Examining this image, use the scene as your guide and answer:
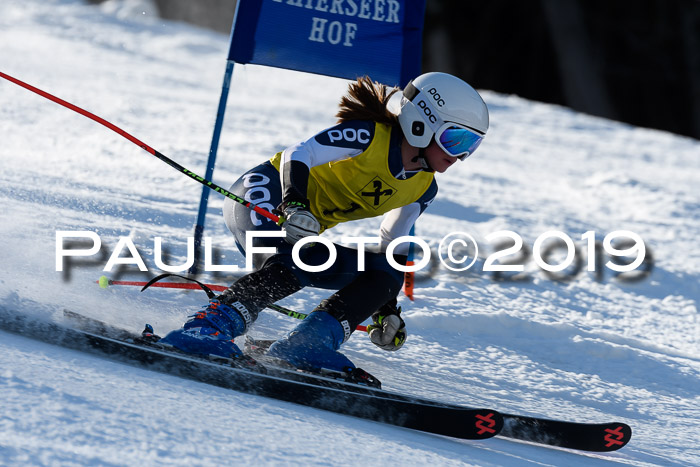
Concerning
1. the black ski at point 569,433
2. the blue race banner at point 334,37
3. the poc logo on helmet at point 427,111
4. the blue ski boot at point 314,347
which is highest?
the blue race banner at point 334,37

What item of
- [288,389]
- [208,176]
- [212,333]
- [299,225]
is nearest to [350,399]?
[288,389]

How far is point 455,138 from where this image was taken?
318 cm

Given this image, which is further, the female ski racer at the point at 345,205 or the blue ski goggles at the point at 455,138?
the blue ski goggles at the point at 455,138

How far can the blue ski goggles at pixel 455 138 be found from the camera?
3.16m

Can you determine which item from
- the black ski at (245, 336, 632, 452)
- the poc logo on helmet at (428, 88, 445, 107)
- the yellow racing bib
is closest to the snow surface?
A: the black ski at (245, 336, 632, 452)

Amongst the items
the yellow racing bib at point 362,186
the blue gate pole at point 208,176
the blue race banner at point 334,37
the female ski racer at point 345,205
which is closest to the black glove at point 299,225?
the female ski racer at point 345,205

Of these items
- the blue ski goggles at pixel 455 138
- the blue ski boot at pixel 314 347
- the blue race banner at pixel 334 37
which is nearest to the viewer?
the blue ski boot at pixel 314 347

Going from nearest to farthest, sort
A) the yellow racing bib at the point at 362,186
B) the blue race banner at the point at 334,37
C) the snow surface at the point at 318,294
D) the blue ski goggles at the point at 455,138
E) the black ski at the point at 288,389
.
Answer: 1. the snow surface at the point at 318,294
2. the black ski at the point at 288,389
3. the blue ski goggles at the point at 455,138
4. the yellow racing bib at the point at 362,186
5. the blue race banner at the point at 334,37

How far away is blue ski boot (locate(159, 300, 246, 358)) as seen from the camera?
2.75 m

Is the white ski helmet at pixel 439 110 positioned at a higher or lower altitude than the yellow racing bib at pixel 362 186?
higher

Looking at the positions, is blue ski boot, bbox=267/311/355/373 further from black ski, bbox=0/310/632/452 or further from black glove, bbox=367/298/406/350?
black glove, bbox=367/298/406/350

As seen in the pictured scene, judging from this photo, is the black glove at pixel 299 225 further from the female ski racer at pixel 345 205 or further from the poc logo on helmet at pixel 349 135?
the poc logo on helmet at pixel 349 135

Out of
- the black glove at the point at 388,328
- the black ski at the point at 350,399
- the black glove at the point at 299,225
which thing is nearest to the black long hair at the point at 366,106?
the black glove at the point at 299,225

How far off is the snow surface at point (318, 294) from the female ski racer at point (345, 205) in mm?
303
